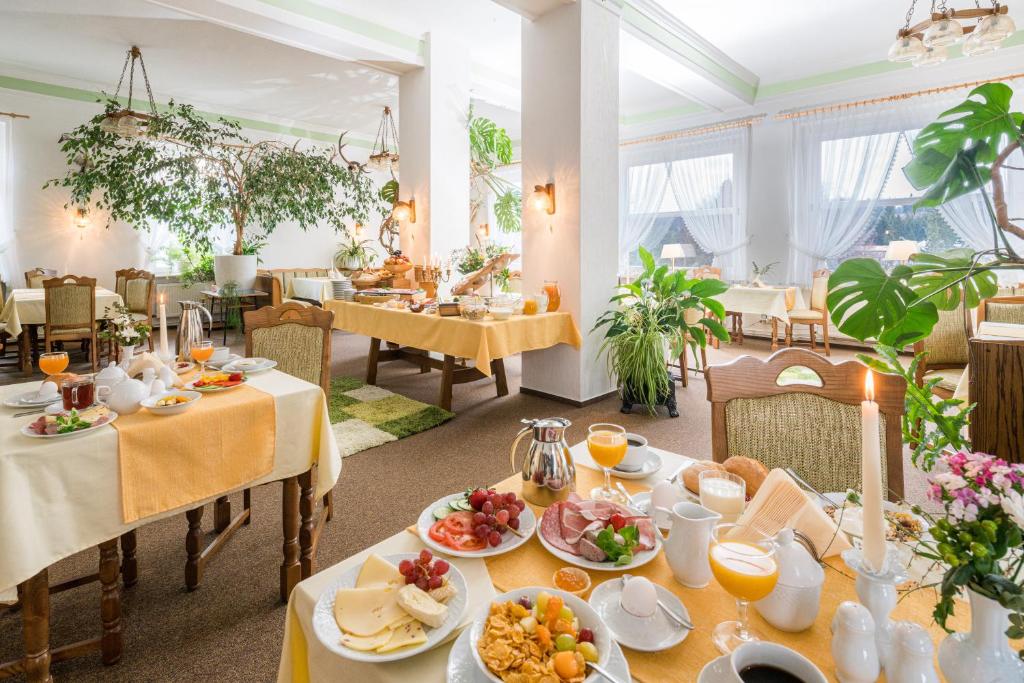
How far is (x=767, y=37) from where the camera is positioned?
5.68 metres

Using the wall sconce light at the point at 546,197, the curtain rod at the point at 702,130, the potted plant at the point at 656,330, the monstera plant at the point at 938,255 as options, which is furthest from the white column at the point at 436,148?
the monstera plant at the point at 938,255

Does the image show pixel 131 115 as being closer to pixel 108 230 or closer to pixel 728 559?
pixel 108 230

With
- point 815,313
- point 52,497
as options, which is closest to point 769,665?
point 52,497

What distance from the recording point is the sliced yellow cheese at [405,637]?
2.09ft

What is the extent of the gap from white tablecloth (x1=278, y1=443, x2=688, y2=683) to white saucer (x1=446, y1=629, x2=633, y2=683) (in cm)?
2

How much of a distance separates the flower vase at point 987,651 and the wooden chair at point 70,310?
6.27 m

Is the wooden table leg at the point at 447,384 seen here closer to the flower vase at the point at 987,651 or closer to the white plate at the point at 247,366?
the white plate at the point at 247,366

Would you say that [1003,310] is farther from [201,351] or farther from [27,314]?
[27,314]

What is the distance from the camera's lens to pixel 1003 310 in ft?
10.9

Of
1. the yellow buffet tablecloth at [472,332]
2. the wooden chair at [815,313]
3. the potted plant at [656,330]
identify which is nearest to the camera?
the yellow buffet tablecloth at [472,332]

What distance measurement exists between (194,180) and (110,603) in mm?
7037

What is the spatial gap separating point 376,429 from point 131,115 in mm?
5148

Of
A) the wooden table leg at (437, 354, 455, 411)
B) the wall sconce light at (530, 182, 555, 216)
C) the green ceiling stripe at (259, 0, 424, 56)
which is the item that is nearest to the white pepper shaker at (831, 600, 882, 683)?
the wooden table leg at (437, 354, 455, 411)

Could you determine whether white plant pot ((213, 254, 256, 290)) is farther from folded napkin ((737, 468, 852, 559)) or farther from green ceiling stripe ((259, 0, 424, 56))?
folded napkin ((737, 468, 852, 559))
